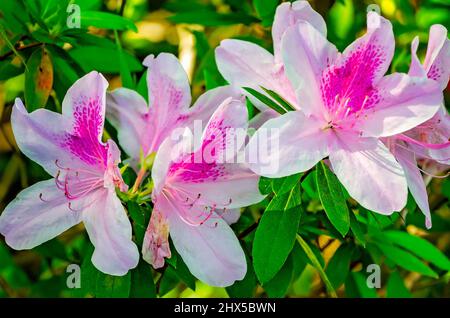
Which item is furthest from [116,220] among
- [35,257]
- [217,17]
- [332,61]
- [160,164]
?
[35,257]

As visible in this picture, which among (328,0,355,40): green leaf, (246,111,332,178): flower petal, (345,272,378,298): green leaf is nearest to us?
(246,111,332,178): flower petal

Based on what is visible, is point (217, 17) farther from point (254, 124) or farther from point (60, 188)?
point (60, 188)

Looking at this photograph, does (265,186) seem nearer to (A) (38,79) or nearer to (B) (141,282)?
(B) (141,282)

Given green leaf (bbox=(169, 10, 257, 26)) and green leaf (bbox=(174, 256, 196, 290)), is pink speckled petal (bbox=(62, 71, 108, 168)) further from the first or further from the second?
green leaf (bbox=(169, 10, 257, 26))

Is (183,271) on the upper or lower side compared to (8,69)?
lower

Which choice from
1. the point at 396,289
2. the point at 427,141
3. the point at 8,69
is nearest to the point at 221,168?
the point at 427,141

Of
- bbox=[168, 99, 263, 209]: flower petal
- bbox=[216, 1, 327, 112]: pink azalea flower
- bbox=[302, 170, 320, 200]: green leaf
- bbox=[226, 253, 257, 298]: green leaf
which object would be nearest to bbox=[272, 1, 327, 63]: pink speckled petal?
bbox=[216, 1, 327, 112]: pink azalea flower
